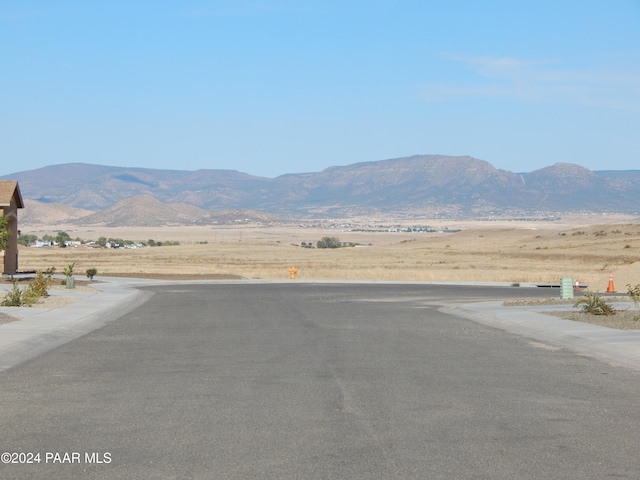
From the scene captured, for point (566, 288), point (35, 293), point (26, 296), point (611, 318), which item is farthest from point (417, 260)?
point (611, 318)

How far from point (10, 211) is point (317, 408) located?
3772cm

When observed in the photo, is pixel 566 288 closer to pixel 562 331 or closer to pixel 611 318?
pixel 611 318

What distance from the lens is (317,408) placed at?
10.8 meters

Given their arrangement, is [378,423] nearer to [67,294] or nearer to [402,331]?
[402,331]

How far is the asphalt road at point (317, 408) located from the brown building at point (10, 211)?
88.7 feet

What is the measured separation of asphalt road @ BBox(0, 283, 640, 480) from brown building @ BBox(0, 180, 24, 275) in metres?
27.0

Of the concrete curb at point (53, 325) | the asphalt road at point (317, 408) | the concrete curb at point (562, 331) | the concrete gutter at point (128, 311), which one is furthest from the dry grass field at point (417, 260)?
the asphalt road at point (317, 408)

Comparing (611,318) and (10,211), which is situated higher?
(10,211)

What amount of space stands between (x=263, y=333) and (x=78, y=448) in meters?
11.2

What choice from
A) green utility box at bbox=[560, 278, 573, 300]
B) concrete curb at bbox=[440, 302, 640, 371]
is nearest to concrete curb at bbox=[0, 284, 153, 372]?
concrete curb at bbox=[440, 302, 640, 371]

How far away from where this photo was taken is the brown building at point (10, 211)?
44.5 m

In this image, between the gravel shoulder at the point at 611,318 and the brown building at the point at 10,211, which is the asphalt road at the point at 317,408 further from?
the brown building at the point at 10,211

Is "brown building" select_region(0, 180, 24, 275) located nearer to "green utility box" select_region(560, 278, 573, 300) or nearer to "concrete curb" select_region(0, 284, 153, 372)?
"concrete curb" select_region(0, 284, 153, 372)

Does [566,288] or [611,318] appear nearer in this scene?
[611,318]
